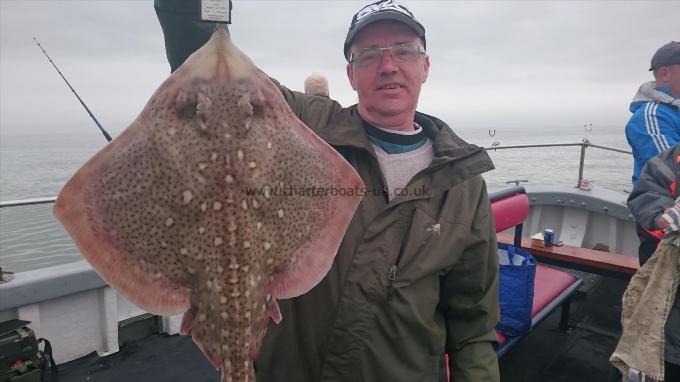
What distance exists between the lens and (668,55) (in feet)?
15.5

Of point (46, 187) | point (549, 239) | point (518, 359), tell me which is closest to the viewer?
point (518, 359)

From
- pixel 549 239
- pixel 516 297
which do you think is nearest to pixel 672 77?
pixel 549 239

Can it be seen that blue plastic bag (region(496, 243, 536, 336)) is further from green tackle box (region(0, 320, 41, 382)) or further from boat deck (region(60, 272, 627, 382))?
green tackle box (region(0, 320, 41, 382))

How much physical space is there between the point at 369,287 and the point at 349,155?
67cm

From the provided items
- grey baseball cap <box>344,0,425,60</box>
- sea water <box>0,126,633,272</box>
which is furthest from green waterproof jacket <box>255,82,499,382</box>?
sea water <box>0,126,633,272</box>

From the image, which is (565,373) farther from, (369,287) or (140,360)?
(140,360)

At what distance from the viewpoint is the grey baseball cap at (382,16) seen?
2.19m

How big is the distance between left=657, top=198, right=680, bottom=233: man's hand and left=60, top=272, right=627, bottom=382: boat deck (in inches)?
73.3

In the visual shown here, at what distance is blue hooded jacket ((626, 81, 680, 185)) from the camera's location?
Answer: 15.0 ft

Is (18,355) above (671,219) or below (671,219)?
below

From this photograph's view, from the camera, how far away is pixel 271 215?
159 cm

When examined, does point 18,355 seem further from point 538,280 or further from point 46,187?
point 46,187

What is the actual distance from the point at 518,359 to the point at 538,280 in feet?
3.31

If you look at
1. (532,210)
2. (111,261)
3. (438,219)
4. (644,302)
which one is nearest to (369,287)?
(438,219)
